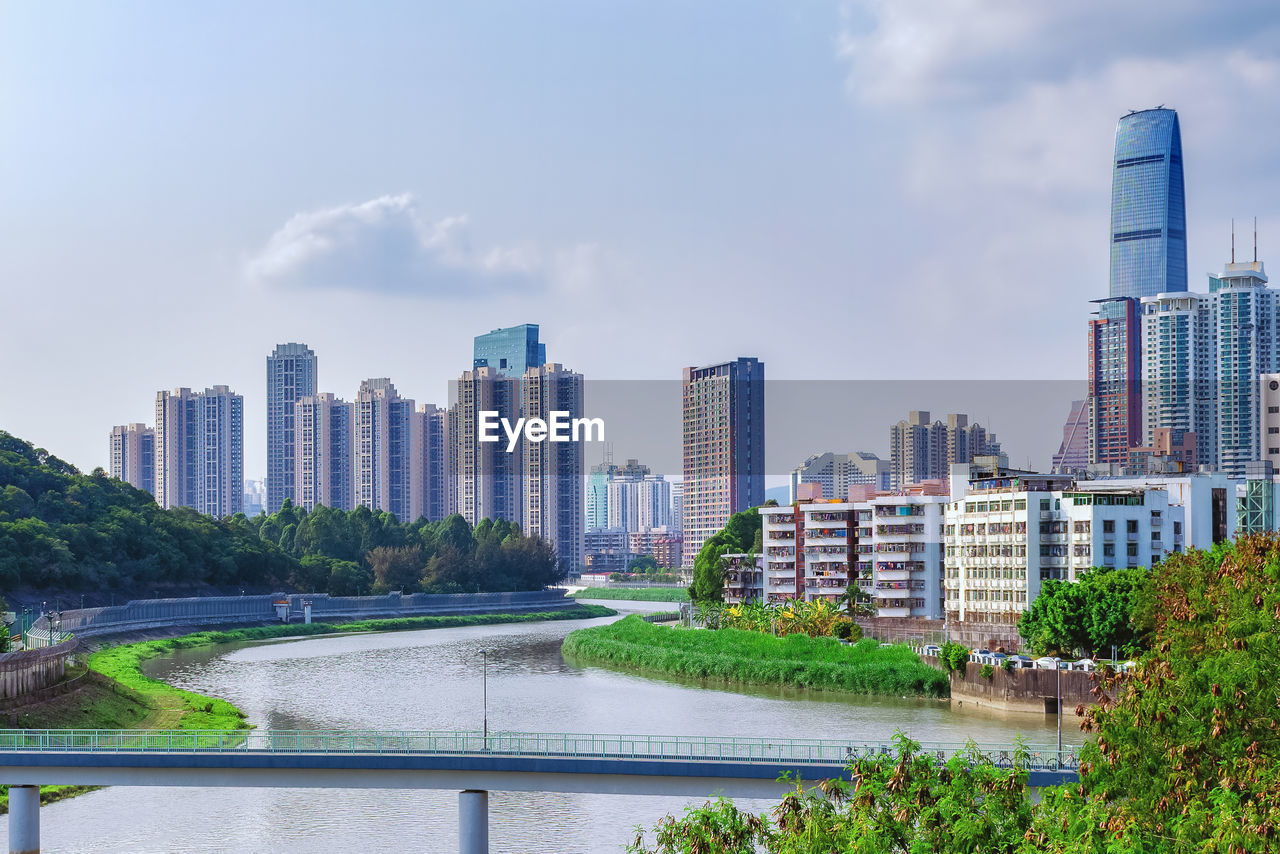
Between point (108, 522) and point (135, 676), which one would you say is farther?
point (108, 522)

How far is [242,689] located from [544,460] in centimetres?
10133

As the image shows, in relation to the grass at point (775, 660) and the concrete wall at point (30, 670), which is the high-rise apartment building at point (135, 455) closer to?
the grass at point (775, 660)

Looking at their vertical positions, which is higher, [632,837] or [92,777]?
[92,777]

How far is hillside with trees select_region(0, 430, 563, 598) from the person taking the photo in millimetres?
75500

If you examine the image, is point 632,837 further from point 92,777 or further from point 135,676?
point 135,676

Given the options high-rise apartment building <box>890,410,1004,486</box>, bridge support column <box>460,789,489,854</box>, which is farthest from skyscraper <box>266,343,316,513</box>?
bridge support column <box>460,789,489,854</box>

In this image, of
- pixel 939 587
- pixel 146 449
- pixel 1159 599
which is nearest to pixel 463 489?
pixel 146 449

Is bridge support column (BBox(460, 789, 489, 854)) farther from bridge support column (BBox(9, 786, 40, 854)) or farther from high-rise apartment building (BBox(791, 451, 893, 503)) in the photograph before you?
high-rise apartment building (BBox(791, 451, 893, 503))

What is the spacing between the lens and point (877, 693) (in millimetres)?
46844

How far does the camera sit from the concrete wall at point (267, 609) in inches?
2734

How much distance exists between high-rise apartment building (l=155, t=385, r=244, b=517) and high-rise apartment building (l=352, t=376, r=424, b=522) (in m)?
15.3

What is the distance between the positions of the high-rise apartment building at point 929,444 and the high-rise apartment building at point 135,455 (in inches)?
3191

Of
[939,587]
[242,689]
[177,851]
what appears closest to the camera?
[177,851]

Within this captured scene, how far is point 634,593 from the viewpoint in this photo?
453ft
